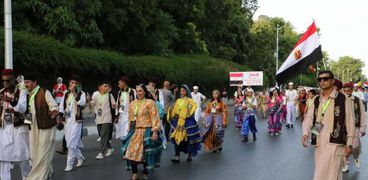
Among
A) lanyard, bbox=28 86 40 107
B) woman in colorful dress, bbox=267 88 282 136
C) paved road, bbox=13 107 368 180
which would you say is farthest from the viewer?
woman in colorful dress, bbox=267 88 282 136

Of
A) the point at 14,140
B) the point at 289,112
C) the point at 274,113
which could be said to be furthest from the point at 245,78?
the point at 14,140

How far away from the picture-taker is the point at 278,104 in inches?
671

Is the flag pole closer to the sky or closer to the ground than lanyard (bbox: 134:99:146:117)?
closer to the sky

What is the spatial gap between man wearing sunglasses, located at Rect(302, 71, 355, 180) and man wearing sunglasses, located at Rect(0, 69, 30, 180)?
12.8 ft

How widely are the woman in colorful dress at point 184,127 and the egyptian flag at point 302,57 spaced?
1.98 m

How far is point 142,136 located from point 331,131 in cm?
341

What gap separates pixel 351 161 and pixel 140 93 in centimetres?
498

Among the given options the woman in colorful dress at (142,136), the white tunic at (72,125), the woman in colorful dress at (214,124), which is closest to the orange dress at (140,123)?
the woman in colorful dress at (142,136)

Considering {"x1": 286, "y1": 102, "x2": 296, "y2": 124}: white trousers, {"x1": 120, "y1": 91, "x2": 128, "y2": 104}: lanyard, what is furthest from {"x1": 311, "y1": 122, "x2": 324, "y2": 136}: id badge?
{"x1": 286, "y1": 102, "x2": 296, "y2": 124}: white trousers

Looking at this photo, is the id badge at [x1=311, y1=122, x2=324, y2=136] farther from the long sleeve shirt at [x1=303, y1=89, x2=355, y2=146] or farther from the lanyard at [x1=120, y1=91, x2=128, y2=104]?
the lanyard at [x1=120, y1=91, x2=128, y2=104]

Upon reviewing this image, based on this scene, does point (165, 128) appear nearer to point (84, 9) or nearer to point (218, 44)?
point (84, 9)

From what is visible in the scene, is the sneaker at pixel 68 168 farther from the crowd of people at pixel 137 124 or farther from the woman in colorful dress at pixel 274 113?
the woman in colorful dress at pixel 274 113

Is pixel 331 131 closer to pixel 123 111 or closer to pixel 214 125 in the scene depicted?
pixel 214 125

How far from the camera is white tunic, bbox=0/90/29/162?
6.86m
